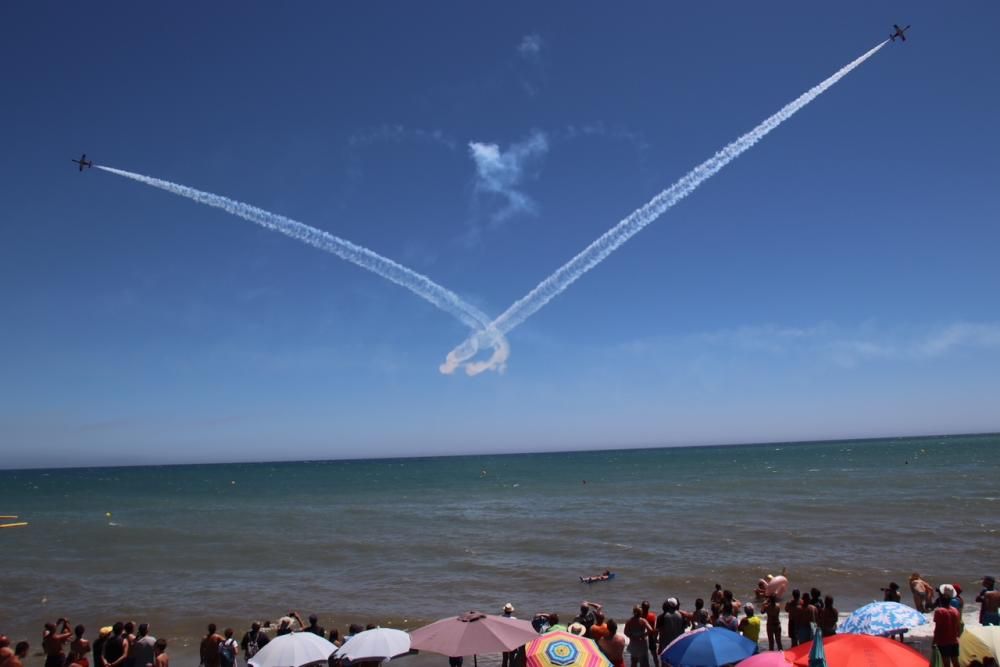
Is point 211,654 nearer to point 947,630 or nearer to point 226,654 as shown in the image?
point 226,654

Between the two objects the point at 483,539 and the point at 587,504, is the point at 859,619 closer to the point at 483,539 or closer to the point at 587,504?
the point at 483,539

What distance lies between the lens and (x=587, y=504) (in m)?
53.7

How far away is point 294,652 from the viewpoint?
1100 cm

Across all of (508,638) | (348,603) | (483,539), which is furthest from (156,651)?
(483,539)

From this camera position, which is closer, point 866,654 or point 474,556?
point 866,654

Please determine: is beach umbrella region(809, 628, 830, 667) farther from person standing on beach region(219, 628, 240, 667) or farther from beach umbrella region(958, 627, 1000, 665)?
person standing on beach region(219, 628, 240, 667)

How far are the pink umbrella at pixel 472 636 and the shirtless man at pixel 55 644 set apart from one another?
7769mm

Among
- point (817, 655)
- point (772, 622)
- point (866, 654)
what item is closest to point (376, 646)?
point (817, 655)

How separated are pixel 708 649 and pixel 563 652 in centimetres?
219

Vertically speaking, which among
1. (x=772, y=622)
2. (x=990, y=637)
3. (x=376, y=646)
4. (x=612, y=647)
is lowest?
(x=772, y=622)

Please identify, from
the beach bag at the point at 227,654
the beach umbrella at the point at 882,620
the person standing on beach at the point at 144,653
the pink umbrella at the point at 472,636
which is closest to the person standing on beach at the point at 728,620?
the beach umbrella at the point at 882,620

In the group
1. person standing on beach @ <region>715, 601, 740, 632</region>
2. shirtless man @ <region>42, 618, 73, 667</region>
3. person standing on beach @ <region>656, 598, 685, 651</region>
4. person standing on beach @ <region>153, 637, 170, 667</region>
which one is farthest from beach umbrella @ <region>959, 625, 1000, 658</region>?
shirtless man @ <region>42, 618, 73, 667</region>

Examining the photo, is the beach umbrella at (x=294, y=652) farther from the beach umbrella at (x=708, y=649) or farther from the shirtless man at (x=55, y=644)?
the beach umbrella at (x=708, y=649)

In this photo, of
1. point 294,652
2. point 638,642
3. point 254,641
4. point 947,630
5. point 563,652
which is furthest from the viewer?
point 254,641
